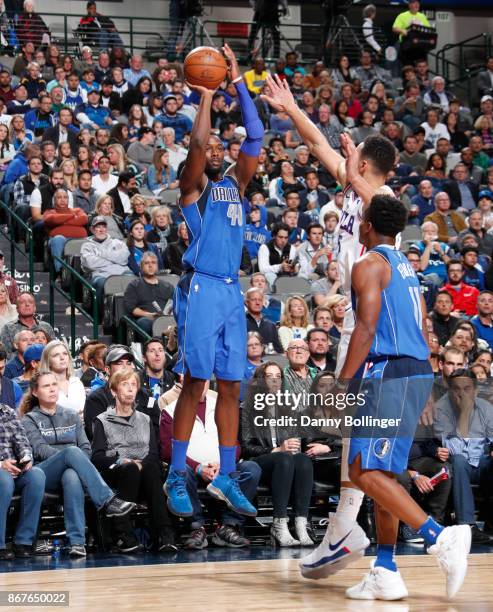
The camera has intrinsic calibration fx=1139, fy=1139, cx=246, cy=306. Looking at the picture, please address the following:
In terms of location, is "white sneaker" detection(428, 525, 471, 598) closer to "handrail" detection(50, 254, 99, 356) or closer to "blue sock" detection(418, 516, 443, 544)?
"blue sock" detection(418, 516, 443, 544)

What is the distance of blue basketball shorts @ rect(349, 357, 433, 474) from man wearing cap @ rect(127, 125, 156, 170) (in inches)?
398

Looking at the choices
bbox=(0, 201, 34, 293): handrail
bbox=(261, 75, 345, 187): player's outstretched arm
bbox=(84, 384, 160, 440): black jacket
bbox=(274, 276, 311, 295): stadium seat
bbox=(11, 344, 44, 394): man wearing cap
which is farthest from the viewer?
bbox=(274, 276, 311, 295): stadium seat

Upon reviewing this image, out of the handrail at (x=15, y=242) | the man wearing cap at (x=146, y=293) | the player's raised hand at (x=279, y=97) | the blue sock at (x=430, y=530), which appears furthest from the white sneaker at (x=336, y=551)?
the handrail at (x=15, y=242)

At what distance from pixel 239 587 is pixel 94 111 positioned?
11559 millimetres

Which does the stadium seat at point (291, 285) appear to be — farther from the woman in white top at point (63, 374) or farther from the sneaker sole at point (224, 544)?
the sneaker sole at point (224, 544)

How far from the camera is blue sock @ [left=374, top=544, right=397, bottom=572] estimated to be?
5734 mm

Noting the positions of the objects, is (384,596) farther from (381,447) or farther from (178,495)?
(178,495)

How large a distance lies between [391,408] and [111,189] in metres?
8.75

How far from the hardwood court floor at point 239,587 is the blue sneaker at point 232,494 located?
1.22 feet

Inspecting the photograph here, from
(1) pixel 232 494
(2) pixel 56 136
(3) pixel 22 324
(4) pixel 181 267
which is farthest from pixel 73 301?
(1) pixel 232 494

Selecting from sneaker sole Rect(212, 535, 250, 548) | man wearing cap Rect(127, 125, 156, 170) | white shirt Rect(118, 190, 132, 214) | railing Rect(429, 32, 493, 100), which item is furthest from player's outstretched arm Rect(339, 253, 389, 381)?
railing Rect(429, 32, 493, 100)

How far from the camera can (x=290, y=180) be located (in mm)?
15281

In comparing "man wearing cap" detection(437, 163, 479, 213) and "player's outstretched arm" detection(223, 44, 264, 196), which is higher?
"man wearing cap" detection(437, 163, 479, 213)

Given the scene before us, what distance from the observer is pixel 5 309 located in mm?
10781
